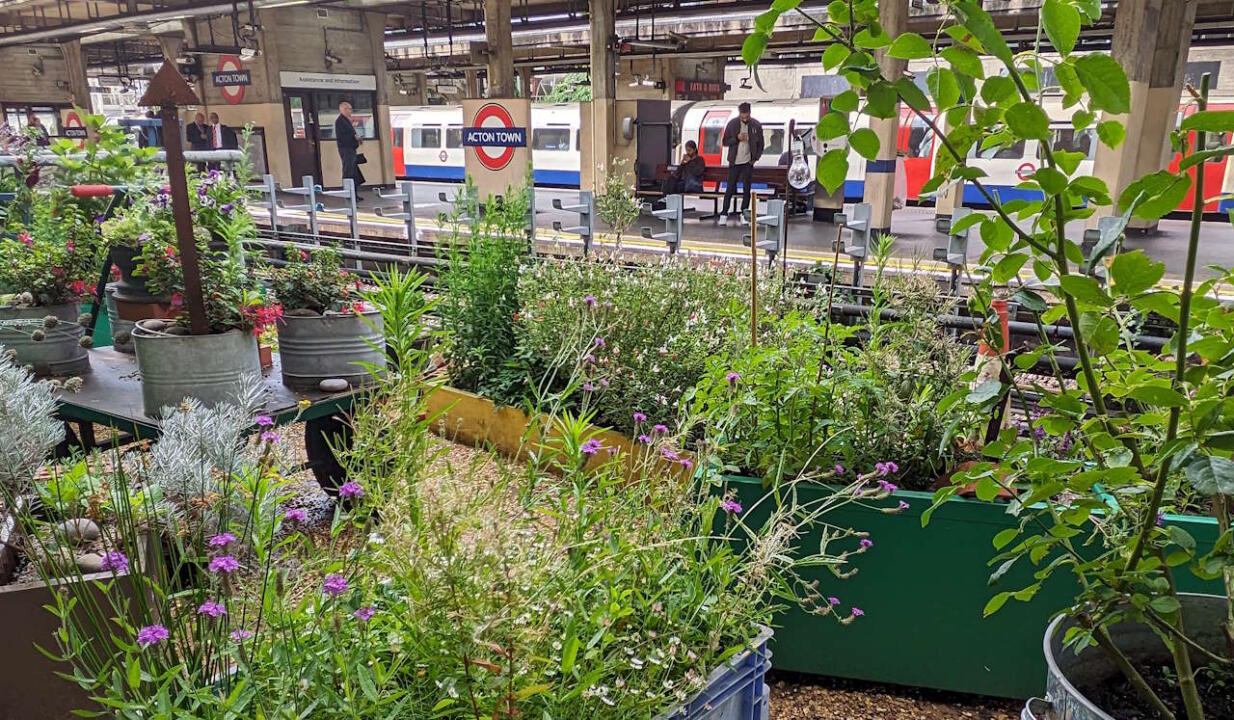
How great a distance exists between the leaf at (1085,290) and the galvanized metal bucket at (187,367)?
7.19 ft

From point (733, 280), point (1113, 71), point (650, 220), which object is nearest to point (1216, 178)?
point (650, 220)

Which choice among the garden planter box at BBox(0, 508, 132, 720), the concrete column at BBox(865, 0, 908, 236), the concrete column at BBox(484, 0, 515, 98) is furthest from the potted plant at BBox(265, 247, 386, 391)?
the concrete column at BBox(484, 0, 515, 98)

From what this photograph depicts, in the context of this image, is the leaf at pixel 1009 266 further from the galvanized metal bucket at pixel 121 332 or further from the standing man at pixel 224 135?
the standing man at pixel 224 135

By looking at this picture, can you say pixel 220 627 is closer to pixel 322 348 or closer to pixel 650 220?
pixel 322 348

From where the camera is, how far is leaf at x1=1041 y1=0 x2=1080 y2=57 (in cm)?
89

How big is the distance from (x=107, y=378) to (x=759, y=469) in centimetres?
247

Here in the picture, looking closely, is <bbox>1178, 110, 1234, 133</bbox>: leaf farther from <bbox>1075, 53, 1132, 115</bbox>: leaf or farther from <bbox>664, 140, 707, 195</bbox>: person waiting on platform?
<bbox>664, 140, 707, 195</bbox>: person waiting on platform

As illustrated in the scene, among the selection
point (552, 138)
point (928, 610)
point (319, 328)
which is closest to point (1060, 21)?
point (928, 610)

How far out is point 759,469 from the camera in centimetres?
231

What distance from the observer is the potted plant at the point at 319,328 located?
294 cm

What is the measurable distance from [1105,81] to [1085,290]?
0.25m

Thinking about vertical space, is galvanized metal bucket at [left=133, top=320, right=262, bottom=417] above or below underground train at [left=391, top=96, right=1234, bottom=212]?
below

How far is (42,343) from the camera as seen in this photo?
124 inches

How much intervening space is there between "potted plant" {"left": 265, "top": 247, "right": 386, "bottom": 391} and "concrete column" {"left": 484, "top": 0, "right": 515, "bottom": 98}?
11957mm
